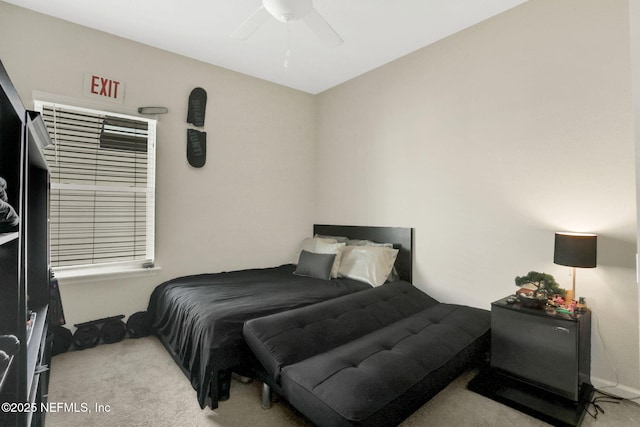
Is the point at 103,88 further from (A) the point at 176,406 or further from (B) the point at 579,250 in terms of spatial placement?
(B) the point at 579,250

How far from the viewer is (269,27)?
2.68 metres

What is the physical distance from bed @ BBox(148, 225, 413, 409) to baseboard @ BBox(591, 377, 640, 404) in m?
1.48

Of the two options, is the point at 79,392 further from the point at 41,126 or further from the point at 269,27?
the point at 269,27

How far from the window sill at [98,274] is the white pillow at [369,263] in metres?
1.83

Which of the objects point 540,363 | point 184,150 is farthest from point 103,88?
point 540,363

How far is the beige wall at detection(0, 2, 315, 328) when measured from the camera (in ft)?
8.40

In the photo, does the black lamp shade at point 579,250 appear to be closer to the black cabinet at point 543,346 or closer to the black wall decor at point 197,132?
the black cabinet at point 543,346

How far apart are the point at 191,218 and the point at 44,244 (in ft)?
4.87

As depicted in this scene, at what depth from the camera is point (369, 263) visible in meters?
3.02

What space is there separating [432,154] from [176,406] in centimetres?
280

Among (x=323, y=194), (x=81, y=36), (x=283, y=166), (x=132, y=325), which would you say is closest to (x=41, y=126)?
(x=81, y=36)

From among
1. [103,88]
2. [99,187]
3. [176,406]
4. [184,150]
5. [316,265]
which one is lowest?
[176,406]

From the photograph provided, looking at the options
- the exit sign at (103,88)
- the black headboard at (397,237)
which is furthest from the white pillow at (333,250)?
the exit sign at (103,88)

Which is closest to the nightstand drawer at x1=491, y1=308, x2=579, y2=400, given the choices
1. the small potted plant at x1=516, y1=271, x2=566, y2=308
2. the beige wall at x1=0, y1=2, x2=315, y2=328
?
the small potted plant at x1=516, y1=271, x2=566, y2=308
